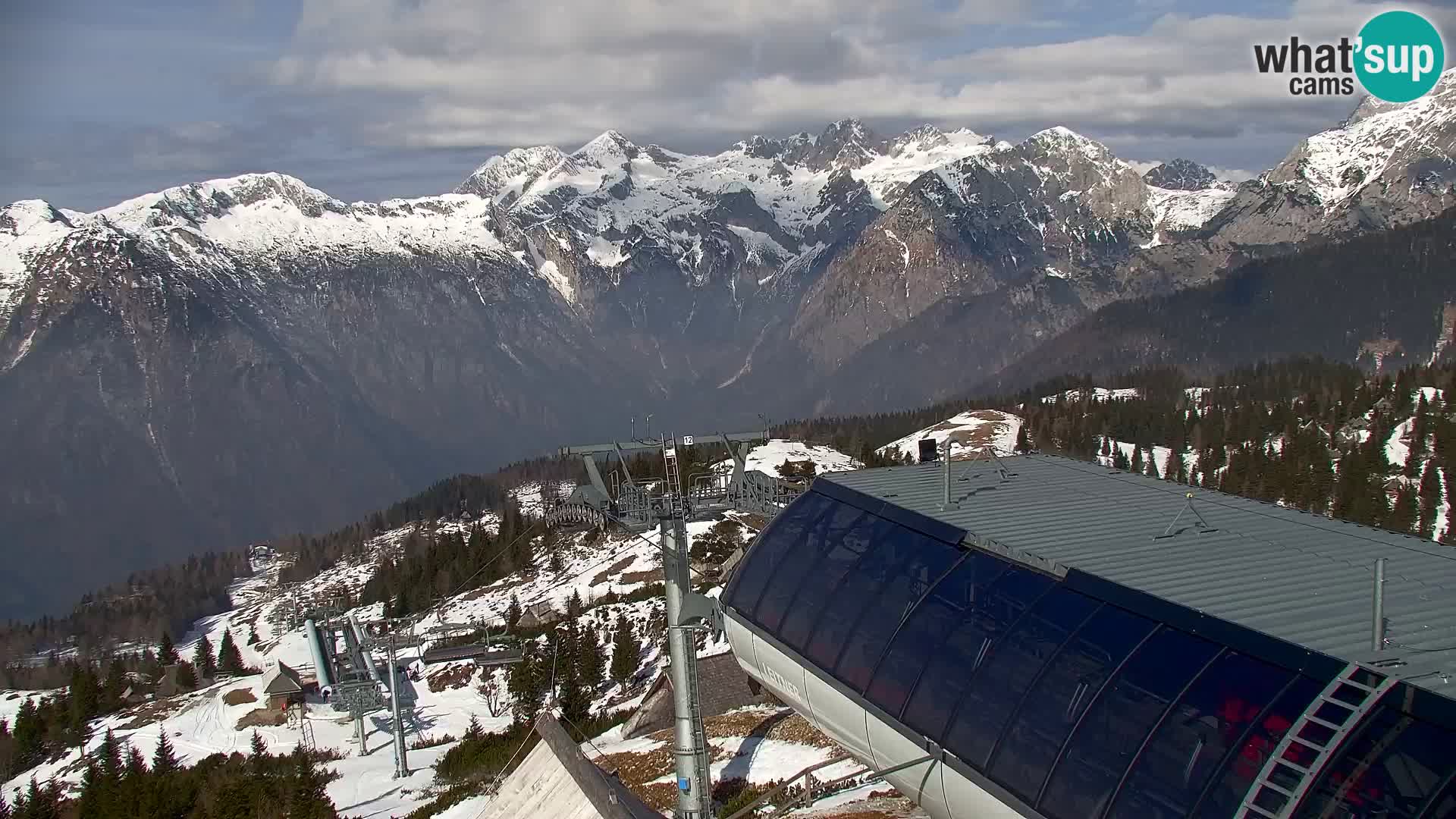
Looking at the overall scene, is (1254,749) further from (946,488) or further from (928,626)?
(946,488)

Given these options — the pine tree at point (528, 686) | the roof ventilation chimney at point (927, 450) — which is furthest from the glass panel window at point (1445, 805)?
the pine tree at point (528, 686)

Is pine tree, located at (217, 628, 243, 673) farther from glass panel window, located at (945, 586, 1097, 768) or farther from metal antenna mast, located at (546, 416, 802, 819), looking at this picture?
glass panel window, located at (945, 586, 1097, 768)

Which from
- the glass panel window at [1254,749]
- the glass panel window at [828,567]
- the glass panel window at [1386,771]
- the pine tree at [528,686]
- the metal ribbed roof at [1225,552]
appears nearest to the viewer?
the glass panel window at [1386,771]

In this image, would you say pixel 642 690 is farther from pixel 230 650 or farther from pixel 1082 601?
pixel 230 650

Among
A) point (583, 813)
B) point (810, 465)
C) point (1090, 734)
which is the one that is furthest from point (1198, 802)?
point (810, 465)

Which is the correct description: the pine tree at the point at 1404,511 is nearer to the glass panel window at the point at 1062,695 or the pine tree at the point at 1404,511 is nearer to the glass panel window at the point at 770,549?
the glass panel window at the point at 770,549

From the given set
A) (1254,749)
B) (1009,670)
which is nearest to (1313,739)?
(1254,749)

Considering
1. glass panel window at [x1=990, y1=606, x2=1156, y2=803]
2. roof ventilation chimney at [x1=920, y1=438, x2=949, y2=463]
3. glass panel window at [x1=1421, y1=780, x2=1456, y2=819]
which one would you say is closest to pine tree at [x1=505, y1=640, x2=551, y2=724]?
roof ventilation chimney at [x1=920, y1=438, x2=949, y2=463]
